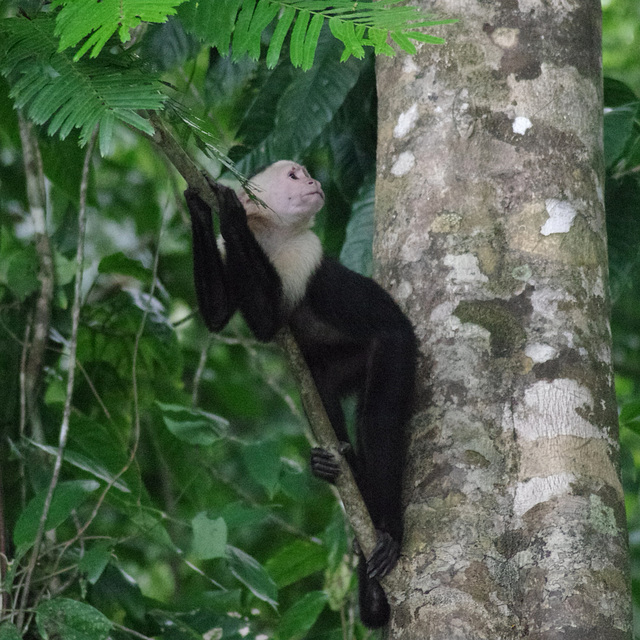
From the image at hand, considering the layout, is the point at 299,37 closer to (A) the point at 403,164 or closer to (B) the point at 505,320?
(B) the point at 505,320

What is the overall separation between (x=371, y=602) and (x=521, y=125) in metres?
1.63

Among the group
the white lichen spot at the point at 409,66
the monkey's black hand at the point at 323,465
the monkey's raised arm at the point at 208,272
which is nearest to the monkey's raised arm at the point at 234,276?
the monkey's raised arm at the point at 208,272

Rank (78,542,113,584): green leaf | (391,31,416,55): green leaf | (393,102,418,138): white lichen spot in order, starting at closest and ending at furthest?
(391,31,416,55): green leaf
(78,542,113,584): green leaf
(393,102,418,138): white lichen spot

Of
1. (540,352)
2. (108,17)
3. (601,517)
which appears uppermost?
(108,17)

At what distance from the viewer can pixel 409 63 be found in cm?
286

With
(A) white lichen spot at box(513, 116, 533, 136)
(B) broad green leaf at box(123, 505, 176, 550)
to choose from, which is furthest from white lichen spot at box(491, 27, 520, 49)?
(B) broad green leaf at box(123, 505, 176, 550)

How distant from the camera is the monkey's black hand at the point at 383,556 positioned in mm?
2299

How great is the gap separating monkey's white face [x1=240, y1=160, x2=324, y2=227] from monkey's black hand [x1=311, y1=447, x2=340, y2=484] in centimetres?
103

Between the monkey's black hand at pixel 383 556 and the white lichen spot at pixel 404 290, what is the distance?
0.75m

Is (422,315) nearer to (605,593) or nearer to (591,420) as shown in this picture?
(591,420)

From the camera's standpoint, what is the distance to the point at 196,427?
318 centimetres

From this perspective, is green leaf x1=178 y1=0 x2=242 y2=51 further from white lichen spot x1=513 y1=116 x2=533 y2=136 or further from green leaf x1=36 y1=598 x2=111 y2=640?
green leaf x1=36 y1=598 x2=111 y2=640

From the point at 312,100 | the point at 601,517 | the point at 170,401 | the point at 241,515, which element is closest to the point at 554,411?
the point at 601,517

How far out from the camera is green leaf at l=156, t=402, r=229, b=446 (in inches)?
123
